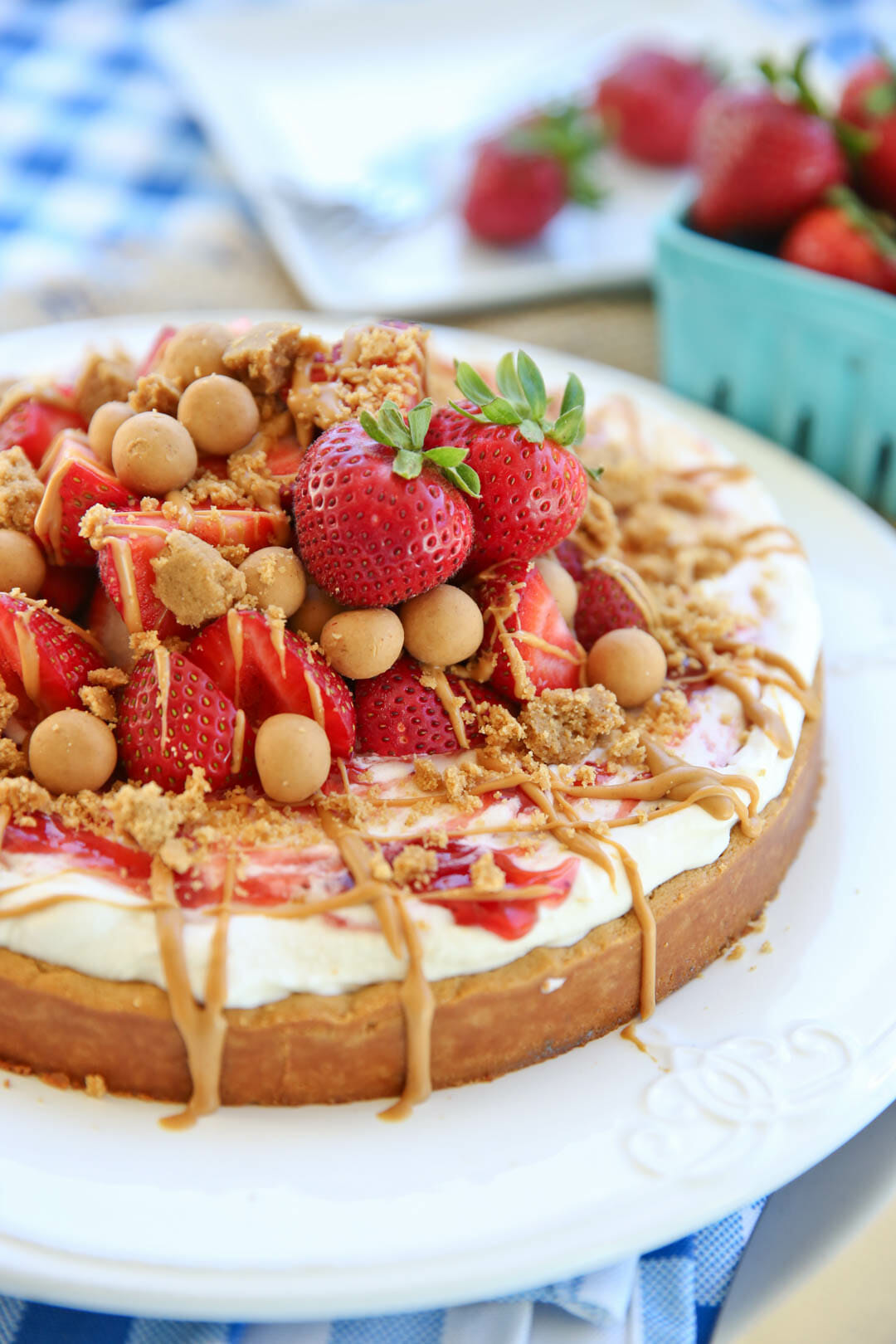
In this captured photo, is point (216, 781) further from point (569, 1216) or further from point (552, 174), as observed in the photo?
point (552, 174)

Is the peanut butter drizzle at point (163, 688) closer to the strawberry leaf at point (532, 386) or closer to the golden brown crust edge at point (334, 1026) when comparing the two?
the golden brown crust edge at point (334, 1026)

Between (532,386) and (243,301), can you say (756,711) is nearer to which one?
(532,386)

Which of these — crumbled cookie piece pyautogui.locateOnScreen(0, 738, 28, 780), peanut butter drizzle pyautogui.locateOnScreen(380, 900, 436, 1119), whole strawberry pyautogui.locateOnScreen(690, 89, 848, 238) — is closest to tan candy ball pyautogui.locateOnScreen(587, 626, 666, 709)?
peanut butter drizzle pyautogui.locateOnScreen(380, 900, 436, 1119)

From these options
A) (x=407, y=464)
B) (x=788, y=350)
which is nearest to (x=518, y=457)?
(x=407, y=464)

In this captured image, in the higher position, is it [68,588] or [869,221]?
[869,221]

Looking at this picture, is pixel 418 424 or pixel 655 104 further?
pixel 655 104
